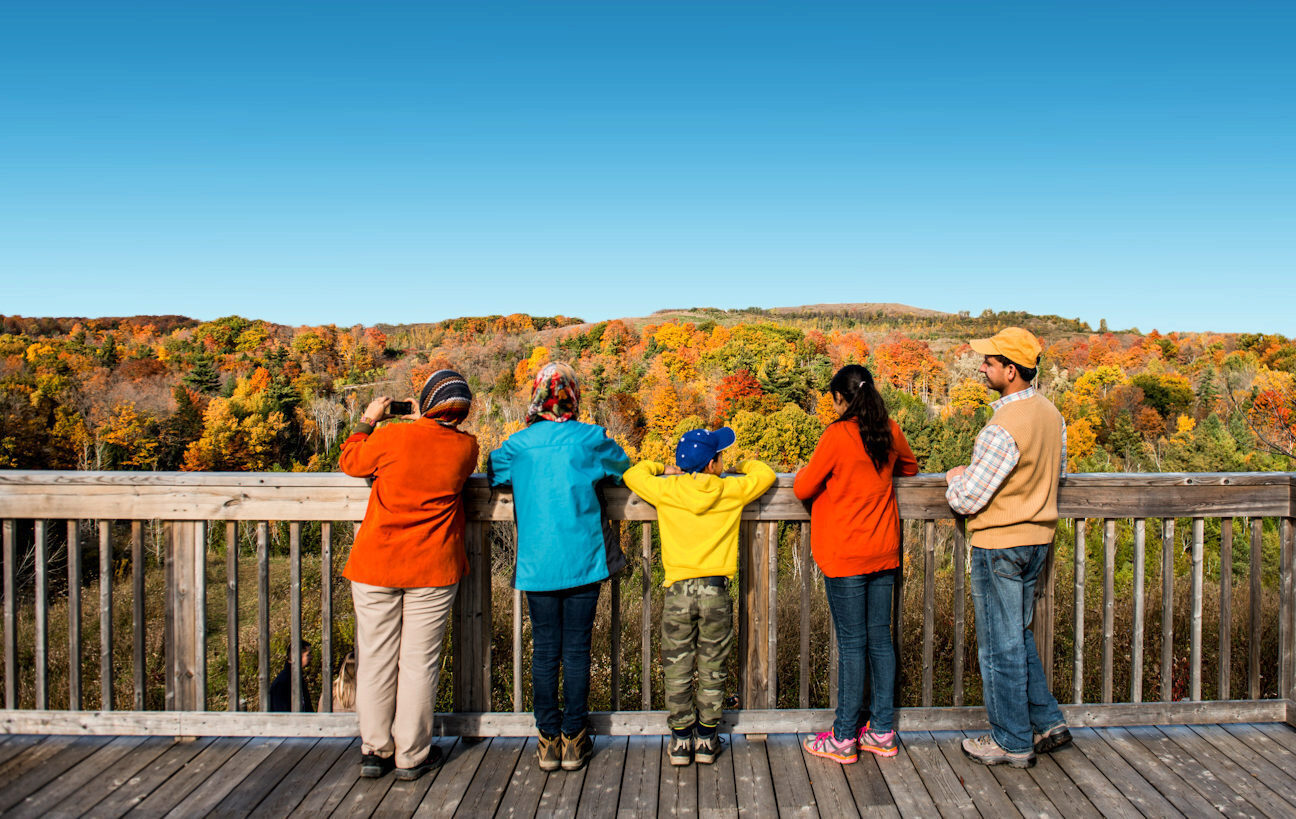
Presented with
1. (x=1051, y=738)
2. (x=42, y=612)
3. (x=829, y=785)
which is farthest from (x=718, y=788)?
(x=42, y=612)

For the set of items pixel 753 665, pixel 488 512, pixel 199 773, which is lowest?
pixel 199 773

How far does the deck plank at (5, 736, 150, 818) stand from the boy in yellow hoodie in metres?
2.00

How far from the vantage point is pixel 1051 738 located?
297cm

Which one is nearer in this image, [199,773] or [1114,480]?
[199,773]

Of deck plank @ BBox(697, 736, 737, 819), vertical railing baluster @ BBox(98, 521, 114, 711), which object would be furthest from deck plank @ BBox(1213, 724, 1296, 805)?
vertical railing baluster @ BBox(98, 521, 114, 711)

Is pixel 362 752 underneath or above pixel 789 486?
underneath

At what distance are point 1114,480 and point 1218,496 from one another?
0.47 meters

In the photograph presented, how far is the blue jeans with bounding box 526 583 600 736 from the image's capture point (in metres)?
2.78

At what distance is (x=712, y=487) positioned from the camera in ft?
8.98

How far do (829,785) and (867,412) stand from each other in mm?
1301

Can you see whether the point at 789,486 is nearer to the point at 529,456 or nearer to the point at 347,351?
the point at 529,456

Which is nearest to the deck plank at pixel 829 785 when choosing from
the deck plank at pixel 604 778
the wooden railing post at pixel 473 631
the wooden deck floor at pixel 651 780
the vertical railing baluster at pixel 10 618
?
the wooden deck floor at pixel 651 780

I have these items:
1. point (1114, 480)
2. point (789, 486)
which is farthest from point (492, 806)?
point (1114, 480)

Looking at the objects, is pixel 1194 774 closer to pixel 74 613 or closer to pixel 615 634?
pixel 615 634
